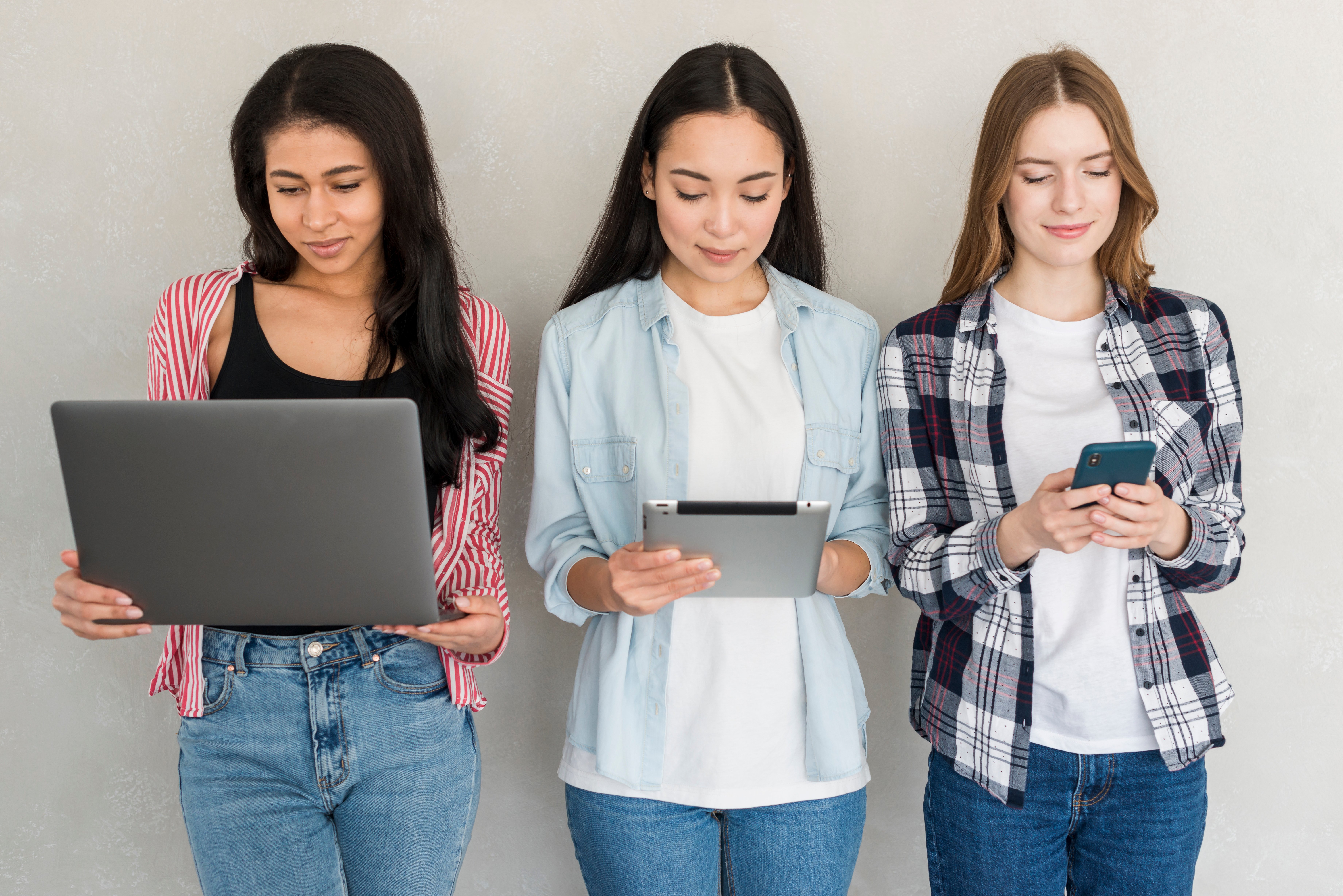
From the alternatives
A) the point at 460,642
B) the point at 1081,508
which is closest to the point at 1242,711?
the point at 1081,508

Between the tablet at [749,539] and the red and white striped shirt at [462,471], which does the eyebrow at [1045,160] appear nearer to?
the tablet at [749,539]

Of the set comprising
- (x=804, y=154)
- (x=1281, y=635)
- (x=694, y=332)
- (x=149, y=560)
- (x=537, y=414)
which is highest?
(x=804, y=154)

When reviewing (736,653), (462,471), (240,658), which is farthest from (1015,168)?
(240,658)

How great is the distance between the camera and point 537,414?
1.63 m

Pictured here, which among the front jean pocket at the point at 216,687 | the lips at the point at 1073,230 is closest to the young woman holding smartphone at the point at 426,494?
the front jean pocket at the point at 216,687

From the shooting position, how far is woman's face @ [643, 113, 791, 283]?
150cm

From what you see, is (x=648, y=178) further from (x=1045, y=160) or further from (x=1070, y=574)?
(x=1070, y=574)

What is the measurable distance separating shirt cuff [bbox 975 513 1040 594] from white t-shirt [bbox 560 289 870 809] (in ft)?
0.98

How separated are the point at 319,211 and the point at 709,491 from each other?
2.41 feet

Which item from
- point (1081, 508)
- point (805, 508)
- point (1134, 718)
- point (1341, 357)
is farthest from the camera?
point (1341, 357)

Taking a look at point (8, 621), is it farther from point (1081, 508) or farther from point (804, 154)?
point (1081, 508)

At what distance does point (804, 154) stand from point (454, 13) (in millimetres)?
848

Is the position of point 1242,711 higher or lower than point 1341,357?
lower

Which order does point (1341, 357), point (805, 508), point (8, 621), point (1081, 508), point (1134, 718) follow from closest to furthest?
point (805, 508) < point (1081, 508) < point (1134, 718) < point (1341, 357) < point (8, 621)
